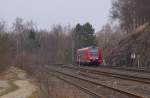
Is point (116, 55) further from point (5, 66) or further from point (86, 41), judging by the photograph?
point (86, 41)

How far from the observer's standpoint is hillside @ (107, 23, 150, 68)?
51.7 m

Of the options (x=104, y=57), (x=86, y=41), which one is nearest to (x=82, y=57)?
(x=104, y=57)

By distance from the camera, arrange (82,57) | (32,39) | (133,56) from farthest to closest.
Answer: (32,39) < (82,57) < (133,56)

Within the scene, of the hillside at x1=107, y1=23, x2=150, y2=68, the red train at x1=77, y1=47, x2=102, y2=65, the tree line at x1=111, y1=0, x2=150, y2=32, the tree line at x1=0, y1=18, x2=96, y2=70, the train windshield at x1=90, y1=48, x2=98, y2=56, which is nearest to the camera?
the hillside at x1=107, y1=23, x2=150, y2=68

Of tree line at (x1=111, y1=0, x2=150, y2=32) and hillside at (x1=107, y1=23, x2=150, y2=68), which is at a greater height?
tree line at (x1=111, y1=0, x2=150, y2=32)

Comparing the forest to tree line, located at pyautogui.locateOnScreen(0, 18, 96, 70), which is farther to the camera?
tree line, located at pyautogui.locateOnScreen(0, 18, 96, 70)

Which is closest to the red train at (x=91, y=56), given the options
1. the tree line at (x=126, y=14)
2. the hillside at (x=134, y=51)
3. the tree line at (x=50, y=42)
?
the hillside at (x=134, y=51)

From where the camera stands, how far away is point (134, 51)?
5475 cm

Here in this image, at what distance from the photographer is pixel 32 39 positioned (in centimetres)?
13712

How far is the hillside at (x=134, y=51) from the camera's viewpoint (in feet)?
170

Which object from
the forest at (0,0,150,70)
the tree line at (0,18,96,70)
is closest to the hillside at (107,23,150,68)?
the forest at (0,0,150,70)

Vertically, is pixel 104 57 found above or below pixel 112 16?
below

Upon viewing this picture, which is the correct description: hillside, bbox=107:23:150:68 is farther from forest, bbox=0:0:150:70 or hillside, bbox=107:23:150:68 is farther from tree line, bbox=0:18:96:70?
tree line, bbox=0:18:96:70

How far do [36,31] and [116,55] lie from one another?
97.5 m
